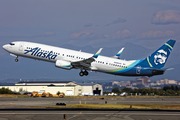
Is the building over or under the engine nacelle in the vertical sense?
under

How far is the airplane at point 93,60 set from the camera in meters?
60.9

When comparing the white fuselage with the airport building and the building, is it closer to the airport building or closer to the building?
the airport building

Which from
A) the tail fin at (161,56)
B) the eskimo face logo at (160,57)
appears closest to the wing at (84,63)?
the tail fin at (161,56)

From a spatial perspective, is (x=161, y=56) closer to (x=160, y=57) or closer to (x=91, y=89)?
(x=160, y=57)

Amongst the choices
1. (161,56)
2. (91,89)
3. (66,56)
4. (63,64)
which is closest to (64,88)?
(91,89)

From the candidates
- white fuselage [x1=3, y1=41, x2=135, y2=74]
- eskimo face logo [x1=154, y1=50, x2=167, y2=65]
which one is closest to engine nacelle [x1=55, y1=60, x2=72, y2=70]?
white fuselage [x1=3, y1=41, x2=135, y2=74]

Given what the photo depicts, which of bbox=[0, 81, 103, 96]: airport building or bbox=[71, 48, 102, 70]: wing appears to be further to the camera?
bbox=[0, 81, 103, 96]: airport building

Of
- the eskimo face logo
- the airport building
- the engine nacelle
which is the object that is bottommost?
the airport building

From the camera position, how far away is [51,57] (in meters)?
61.1

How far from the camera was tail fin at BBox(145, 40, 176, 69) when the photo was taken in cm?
6316

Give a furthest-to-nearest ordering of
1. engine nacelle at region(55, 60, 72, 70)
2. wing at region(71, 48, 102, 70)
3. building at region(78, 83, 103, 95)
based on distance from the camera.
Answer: building at region(78, 83, 103, 95) → engine nacelle at region(55, 60, 72, 70) → wing at region(71, 48, 102, 70)

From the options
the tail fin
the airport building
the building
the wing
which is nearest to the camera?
the wing

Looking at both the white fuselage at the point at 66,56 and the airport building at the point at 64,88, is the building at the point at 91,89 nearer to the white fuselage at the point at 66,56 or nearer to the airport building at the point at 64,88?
the airport building at the point at 64,88

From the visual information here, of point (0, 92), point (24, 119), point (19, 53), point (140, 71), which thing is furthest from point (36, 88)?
point (24, 119)
